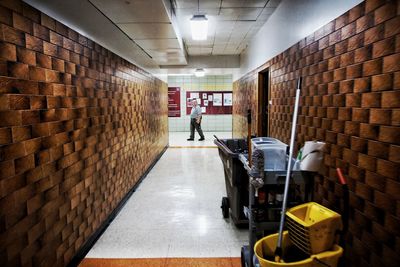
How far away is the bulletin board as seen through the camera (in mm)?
12258

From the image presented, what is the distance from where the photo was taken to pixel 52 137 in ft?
6.40

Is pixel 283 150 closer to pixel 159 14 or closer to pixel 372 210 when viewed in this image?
pixel 372 210

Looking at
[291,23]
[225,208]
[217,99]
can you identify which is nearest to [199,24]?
[291,23]

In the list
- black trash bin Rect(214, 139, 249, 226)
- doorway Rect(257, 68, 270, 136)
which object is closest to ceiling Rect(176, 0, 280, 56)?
doorway Rect(257, 68, 270, 136)

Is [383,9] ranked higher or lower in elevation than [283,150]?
higher

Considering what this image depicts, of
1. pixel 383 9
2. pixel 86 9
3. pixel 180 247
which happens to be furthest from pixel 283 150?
pixel 86 9

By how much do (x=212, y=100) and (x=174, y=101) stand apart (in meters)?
1.75

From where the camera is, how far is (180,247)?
2.58m

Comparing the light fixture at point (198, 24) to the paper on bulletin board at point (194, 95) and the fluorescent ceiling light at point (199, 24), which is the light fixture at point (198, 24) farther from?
the paper on bulletin board at point (194, 95)

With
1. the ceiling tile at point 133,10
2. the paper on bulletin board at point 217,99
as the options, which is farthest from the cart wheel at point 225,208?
Result: the paper on bulletin board at point 217,99

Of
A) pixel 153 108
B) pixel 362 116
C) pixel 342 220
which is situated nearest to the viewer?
pixel 342 220

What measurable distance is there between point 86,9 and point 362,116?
2544mm

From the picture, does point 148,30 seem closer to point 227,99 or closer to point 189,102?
point 189,102

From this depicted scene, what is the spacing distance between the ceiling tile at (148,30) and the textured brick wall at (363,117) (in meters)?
1.92
